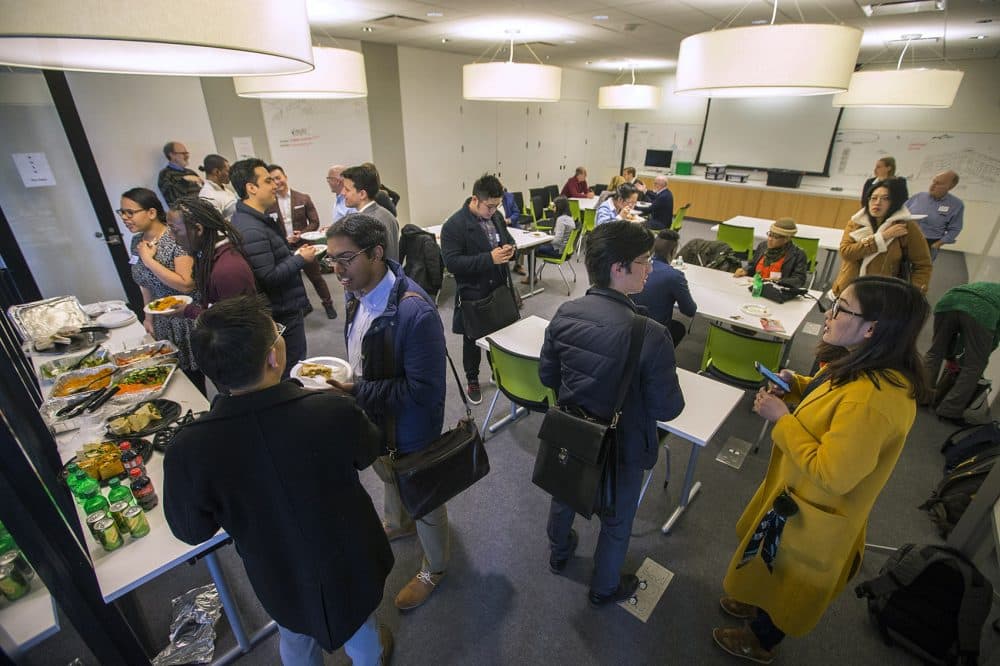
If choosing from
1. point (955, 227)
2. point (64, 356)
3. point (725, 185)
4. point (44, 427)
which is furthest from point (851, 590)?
point (725, 185)

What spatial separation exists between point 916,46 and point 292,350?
8.41 metres

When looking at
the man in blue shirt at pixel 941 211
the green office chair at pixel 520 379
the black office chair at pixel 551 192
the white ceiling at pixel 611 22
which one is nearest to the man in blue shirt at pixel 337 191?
the white ceiling at pixel 611 22

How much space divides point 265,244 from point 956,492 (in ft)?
13.2

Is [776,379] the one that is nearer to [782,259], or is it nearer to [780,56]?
[780,56]

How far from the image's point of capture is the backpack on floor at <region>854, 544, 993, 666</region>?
1679 millimetres

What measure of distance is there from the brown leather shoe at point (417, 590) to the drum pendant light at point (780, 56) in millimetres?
2474

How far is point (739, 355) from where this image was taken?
291cm

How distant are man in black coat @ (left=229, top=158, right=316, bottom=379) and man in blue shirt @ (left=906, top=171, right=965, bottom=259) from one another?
649cm

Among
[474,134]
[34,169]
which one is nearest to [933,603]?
[34,169]

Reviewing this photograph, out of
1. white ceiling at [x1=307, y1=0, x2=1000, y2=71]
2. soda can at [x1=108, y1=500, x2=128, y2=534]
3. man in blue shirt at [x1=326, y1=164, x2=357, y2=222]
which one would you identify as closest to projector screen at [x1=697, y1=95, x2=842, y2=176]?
white ceiling at [x1=307, y1=0, x2=1000, y2=71]

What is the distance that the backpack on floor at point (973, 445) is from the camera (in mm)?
2518

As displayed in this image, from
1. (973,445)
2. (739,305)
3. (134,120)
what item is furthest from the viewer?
(134,120)

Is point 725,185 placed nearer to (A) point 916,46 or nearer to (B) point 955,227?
(A) point 916,46

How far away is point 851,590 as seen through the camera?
7.02 feet
